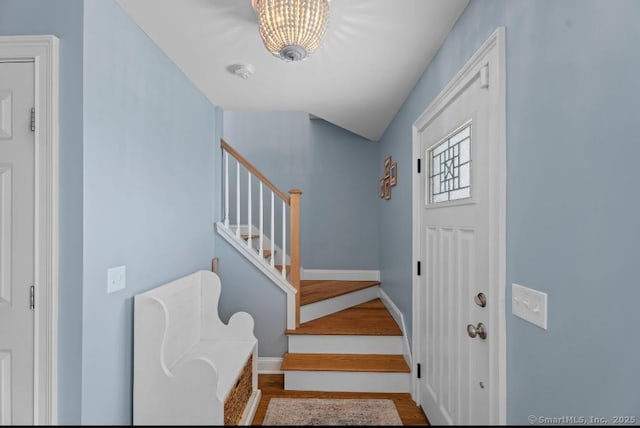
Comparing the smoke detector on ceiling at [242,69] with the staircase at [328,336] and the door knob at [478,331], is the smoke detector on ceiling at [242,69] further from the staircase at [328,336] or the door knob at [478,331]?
the door knob at [478,331]

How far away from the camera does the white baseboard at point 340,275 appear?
14.8 feet

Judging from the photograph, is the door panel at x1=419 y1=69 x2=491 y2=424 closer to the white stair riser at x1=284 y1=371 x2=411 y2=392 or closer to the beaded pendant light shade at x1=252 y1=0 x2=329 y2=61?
the white stair riser at x1=284 y1=371 x2=411 y2=392

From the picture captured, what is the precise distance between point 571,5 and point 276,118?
12.7 feet

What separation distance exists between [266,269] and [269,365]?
0.84 meters

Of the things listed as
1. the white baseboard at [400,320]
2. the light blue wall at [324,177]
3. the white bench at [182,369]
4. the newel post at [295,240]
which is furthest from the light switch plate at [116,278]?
the light blue wall at [324,177]

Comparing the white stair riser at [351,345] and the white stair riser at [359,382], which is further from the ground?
A: the white stair riser at [351,345]

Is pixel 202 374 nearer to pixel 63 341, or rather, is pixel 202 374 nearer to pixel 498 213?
pixel 63 341

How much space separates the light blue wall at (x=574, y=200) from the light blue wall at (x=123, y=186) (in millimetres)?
1697

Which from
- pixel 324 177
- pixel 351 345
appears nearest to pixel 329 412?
pixel 351 345

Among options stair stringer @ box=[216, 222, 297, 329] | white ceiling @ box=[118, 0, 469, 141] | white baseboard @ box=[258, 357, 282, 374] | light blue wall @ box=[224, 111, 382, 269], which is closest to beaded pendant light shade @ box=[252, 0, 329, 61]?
white ceiling @ box=[118, 0, 469, 141]

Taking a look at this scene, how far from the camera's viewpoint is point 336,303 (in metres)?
3.59

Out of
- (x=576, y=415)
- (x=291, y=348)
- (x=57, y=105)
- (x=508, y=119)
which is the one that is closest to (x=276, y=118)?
(x=291, y=348)

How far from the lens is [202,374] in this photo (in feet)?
5.69

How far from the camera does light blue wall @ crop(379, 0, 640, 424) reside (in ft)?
2.63
